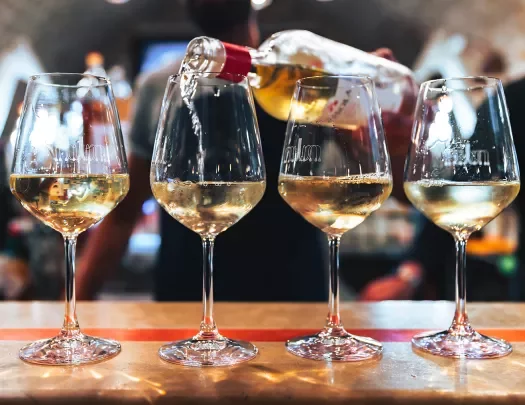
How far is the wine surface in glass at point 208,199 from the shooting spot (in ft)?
2.09

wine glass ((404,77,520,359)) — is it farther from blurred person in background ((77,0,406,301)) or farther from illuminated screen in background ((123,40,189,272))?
illuminated screen in background ((123,40,189,272))

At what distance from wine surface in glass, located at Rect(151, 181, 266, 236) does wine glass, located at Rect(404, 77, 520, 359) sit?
19 cm

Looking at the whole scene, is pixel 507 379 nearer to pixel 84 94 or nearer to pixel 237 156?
pixel 237 156

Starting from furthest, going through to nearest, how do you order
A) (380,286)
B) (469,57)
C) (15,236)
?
1. (469,57)
2. (15,236)
3. (380,286)

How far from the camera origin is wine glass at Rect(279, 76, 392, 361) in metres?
0.65

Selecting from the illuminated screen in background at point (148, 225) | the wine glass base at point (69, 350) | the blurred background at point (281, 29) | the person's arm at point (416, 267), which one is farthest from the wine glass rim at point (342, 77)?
the illuminated screen in background at point (148, 225)

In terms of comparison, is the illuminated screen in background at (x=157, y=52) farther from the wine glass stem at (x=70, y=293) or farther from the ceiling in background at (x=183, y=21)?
the wine glass stem at (x=70, y=293)

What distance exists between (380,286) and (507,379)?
214 cm

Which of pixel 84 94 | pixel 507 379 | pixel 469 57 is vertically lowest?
pixel 507 379

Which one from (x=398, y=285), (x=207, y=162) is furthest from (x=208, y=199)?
(x=398, y=285)

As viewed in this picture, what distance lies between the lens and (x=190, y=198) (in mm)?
639

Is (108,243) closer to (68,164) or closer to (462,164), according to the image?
(68,164)

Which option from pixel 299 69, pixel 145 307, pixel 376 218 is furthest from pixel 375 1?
pixel 145 307

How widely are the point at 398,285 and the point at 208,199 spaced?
2.20 m
